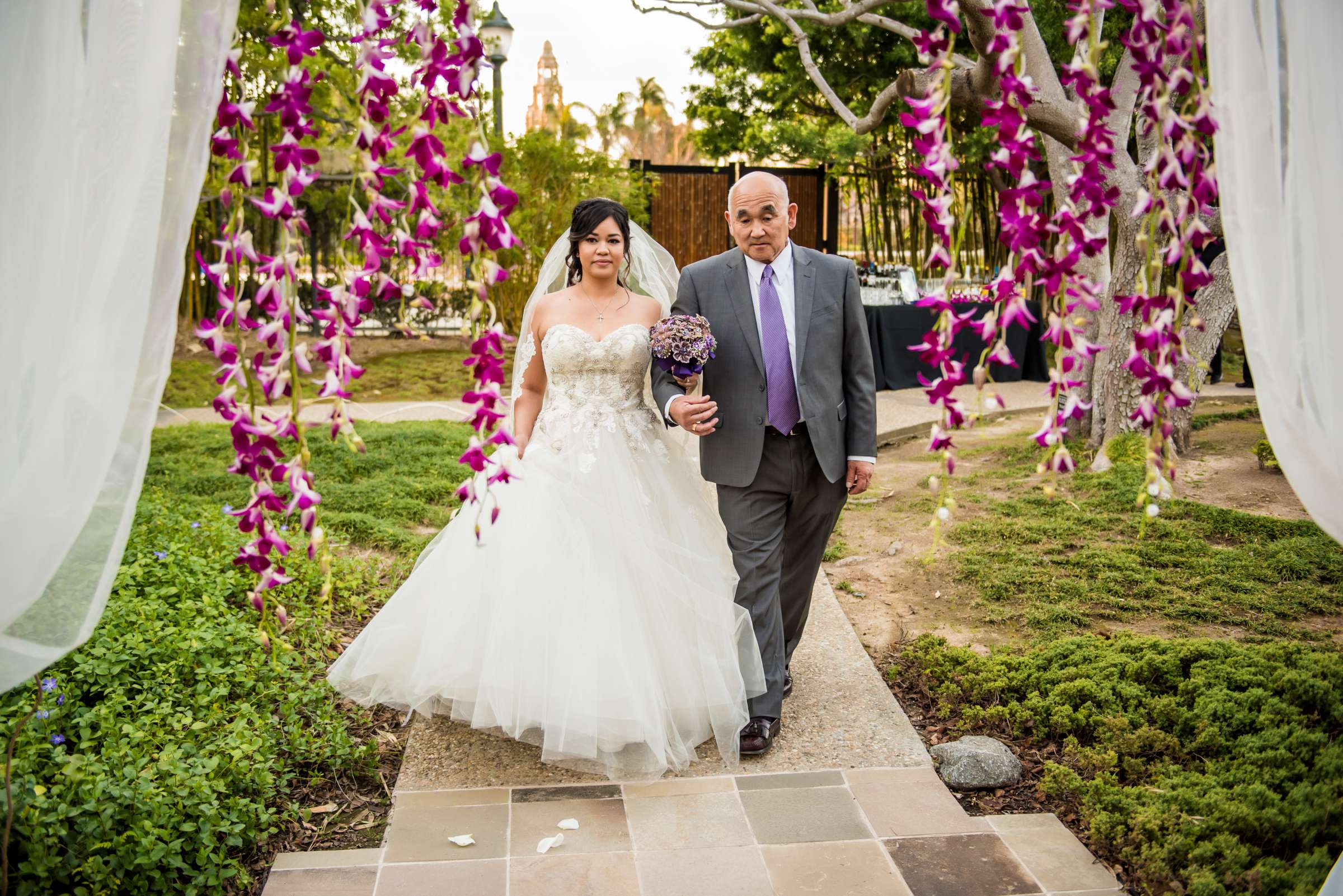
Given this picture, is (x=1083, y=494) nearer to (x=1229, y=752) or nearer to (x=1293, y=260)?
(x=1229, y=752)

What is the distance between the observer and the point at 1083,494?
7.27 m

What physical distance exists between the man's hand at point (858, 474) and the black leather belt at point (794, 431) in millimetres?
211

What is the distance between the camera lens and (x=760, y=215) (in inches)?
147

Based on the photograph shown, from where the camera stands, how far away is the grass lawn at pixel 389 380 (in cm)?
1219

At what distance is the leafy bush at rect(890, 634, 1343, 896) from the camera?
9.13 ft

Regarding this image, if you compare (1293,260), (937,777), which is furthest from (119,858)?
(1293,260)

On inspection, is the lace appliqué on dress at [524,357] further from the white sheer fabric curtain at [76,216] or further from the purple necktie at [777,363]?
the white sheer fabric curtain at [76,216]

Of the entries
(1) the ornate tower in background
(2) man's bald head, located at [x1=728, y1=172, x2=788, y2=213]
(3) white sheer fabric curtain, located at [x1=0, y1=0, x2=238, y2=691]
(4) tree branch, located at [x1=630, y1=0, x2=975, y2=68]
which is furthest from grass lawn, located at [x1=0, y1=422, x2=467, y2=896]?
(1) the ornate tower in background

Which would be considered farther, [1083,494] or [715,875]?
[1083,494]

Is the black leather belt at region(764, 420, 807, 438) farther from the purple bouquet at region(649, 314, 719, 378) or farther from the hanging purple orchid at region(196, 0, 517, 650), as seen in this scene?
the hanging purple orchid at region(196, 0, 517, 650)

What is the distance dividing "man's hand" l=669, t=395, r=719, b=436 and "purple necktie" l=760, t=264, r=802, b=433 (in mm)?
245

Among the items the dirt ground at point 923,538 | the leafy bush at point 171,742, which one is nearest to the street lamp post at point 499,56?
the dirt ground at point 923,538

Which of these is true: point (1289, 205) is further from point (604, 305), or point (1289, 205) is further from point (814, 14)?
point (814, 14)

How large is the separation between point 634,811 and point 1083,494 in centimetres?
501
